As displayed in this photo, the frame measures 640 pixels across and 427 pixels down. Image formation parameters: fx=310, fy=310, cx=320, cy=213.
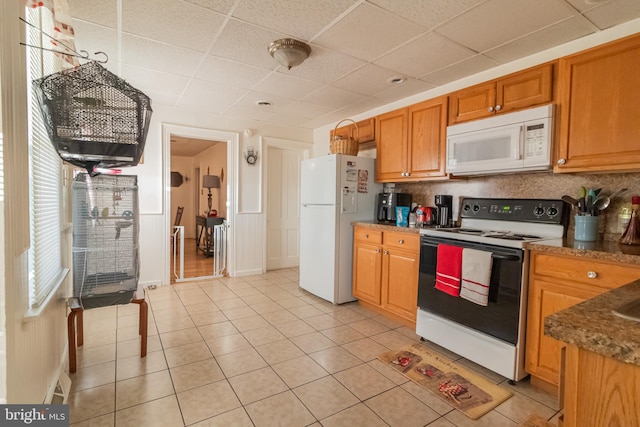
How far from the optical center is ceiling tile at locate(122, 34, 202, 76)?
2.38 meters

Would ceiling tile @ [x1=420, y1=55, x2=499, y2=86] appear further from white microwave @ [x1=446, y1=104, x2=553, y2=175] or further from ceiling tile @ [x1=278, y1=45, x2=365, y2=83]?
ceiling tile @ [x1=278, y1=45, x2=365, y2=83]

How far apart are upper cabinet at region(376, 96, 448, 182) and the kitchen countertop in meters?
2.17

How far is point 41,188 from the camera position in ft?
5.04

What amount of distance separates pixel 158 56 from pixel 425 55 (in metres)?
2.19

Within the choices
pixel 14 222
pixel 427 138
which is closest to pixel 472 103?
pixel 427 138

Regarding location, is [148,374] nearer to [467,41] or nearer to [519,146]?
[519,146]

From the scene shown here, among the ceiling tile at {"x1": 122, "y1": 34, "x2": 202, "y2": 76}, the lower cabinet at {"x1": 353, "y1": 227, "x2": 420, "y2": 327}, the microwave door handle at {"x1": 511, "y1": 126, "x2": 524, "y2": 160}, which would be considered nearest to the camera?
the microwave door handle at {"x1": 511, "y1": 126, "x2": 524, "y2": 160}

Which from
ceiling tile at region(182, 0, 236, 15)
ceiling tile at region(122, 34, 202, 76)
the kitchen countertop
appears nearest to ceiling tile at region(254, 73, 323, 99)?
ceiling tile at region(122, 34, 202, 76)

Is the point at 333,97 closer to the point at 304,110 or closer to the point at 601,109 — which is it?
the point at 304,110

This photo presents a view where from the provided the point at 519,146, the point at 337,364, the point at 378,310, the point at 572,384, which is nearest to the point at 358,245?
the point at 378,310

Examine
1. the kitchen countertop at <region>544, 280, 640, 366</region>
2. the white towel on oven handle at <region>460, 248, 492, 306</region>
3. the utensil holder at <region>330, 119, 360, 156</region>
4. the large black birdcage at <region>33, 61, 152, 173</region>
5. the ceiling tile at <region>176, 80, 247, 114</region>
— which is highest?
the ceiling tile at <region>176, 80, 247, 114</region>

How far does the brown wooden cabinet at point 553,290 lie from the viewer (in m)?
1.67

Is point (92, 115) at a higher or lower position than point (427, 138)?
lower

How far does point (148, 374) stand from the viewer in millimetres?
2078
